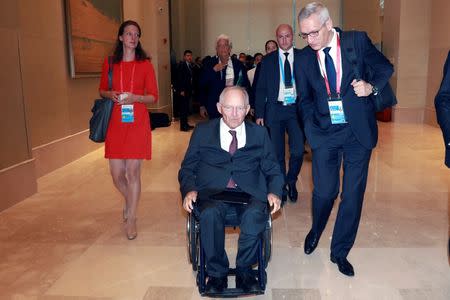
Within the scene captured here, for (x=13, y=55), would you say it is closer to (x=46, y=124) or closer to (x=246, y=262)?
(x=46, y=124)

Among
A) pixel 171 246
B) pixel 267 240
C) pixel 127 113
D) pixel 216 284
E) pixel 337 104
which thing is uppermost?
pixel 337 104

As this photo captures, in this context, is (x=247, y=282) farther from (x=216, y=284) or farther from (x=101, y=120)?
(x=101, y=120)

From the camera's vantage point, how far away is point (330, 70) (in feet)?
9.79

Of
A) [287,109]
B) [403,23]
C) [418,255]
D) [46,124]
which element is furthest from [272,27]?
[418,255]

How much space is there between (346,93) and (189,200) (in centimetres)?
115

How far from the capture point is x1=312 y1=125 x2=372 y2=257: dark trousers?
3.08m

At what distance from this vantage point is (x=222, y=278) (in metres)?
2.78

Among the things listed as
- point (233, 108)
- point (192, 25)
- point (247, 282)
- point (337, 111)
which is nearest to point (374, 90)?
point (337, 111)

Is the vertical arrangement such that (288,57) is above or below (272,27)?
below

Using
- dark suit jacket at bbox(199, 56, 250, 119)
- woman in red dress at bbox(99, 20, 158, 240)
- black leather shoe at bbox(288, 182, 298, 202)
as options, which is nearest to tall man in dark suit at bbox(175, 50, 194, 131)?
dark suit jacket at bbox(199, 56, 250, 119)

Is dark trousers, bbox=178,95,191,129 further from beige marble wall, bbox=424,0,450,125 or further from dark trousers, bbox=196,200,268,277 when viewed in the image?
dark trousers, bbox=196,200,268,277

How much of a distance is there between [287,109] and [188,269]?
202cm

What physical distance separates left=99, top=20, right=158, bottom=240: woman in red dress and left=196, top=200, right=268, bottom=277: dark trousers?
1266 mm

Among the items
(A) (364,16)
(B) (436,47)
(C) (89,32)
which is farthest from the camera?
(A) (364,16)
